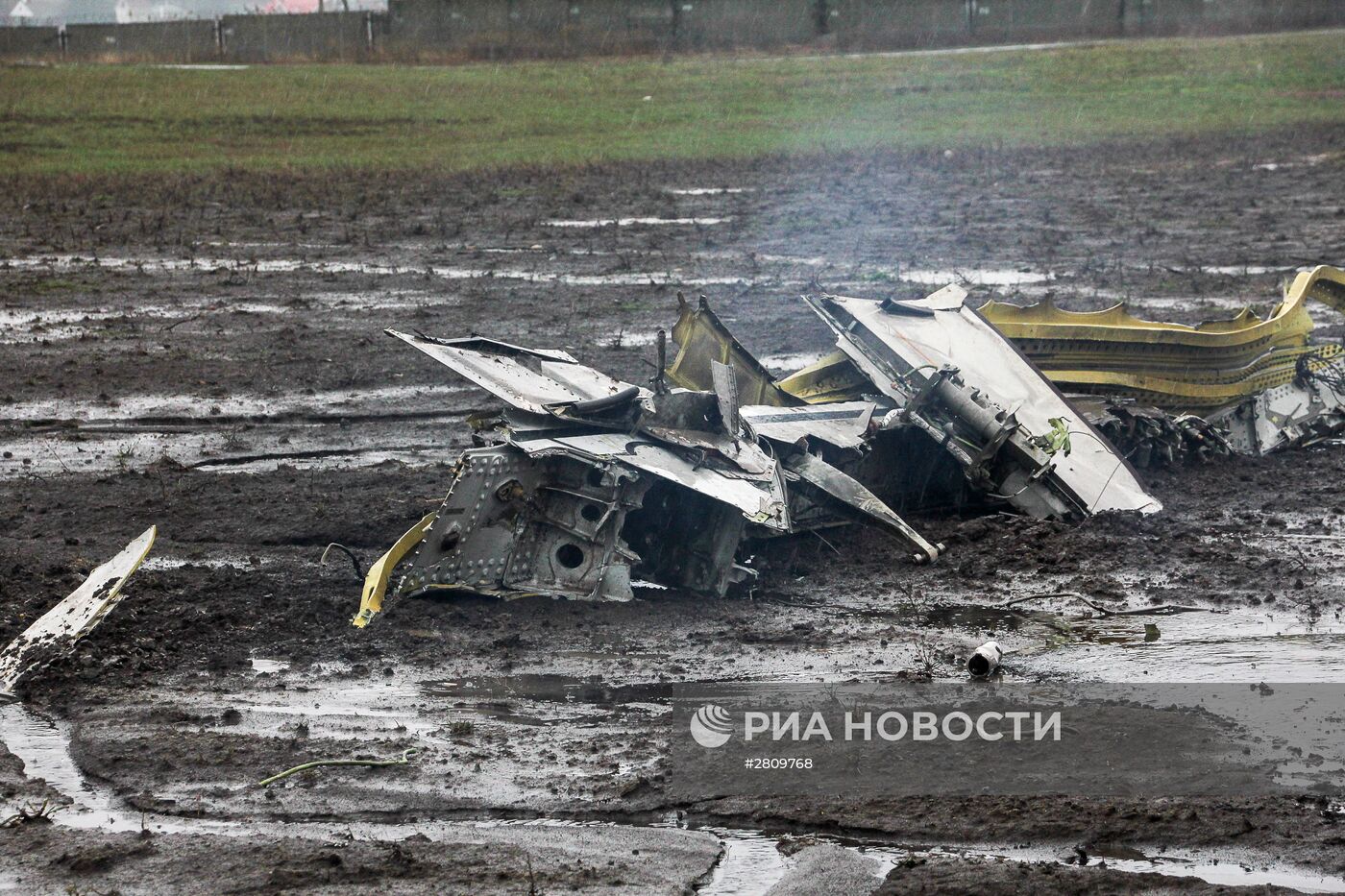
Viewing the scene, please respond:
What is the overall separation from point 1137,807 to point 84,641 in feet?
18.6

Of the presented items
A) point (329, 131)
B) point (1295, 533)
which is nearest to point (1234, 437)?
point (1295, 533)

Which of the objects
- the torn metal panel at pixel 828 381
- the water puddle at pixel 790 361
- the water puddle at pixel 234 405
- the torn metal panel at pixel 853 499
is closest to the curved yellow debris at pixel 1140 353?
the torn metal panel at pixel 828 381

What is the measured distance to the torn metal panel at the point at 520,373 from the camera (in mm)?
9492

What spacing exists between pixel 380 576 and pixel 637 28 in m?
40.6

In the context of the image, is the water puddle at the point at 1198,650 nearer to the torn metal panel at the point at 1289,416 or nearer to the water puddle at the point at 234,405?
the torn metal panel at the point at 1289,416

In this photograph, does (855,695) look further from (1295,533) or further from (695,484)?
(1295,533)

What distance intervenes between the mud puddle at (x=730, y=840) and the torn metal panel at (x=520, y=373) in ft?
10.5

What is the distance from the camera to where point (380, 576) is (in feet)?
28.8

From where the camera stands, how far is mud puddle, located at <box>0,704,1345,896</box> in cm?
620

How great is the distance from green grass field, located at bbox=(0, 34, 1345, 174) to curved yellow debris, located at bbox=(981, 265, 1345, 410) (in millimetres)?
17552

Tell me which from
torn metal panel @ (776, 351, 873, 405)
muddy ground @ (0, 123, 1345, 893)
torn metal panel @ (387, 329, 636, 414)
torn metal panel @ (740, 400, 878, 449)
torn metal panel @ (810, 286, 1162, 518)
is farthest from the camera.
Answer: torn metal panel @ (776, 351, 873, 405)
